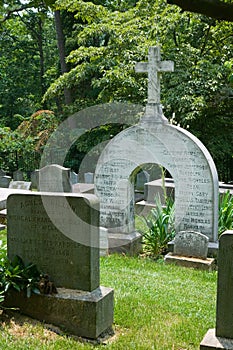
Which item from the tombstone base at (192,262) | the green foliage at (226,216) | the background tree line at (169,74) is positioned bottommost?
the tombstone base at (192,262)

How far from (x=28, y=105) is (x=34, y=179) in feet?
35.6

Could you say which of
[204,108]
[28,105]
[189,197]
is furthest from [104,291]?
[28,105]

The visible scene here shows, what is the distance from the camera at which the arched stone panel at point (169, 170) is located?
351 inches

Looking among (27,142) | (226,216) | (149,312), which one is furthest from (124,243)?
(27,142)

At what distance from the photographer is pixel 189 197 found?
355 inches

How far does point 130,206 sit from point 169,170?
1069 millimetres

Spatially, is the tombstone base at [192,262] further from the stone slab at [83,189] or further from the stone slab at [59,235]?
the stone slab at [83,189]

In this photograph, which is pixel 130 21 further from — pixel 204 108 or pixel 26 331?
pixel 26 331

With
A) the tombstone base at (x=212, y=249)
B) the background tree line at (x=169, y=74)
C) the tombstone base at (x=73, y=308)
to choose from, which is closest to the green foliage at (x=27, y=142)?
the background tree line at (x=169, y=74)

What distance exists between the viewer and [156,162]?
9258mm

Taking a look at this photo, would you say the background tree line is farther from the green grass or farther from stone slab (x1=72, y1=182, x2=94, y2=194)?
the green grass

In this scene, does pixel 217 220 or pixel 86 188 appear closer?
pixel 217 220

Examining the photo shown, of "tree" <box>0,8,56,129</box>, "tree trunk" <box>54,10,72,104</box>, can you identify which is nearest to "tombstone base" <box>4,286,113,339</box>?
"tree trunk" <box>54,10,72,104</box>

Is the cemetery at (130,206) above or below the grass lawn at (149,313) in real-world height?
above
